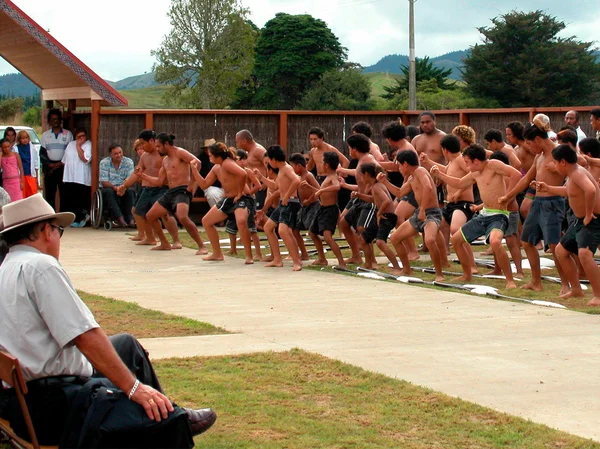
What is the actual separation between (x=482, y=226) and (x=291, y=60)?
7381 cm

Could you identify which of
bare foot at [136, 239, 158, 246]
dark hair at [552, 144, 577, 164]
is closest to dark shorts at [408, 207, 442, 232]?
dark hair at [552, 144, 577, 164]

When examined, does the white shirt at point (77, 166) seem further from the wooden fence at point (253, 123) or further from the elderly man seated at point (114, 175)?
the elderly man seated at point (114, 175)

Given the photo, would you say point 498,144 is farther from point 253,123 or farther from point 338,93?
point 338,93

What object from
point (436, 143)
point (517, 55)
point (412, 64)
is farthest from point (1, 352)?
point (517, 55)

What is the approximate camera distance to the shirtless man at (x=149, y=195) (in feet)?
54.1

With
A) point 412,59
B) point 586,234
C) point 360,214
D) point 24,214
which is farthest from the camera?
point 412,59

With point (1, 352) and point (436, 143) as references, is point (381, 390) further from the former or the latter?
point (436, 143)

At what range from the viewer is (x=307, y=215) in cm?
1395

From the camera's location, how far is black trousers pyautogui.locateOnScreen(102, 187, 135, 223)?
20.1 metres

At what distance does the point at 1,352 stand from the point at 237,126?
674 inches

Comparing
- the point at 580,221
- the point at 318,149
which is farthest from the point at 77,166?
the point at 580,221

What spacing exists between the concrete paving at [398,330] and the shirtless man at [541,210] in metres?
1.06

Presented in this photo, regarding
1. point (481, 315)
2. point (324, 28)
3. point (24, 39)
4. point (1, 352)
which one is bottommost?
point (481, 315)

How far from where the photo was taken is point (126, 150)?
827 inches
